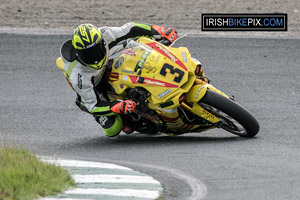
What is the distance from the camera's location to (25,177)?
23.2ft

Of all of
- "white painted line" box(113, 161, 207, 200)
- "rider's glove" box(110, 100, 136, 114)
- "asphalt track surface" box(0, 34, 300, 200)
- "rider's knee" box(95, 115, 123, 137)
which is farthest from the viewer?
"rider's knee" box(95, 115, 123, 137)

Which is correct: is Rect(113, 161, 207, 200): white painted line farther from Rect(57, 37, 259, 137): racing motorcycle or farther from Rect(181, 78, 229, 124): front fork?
Rect(181, 78, 229, 124): front fork

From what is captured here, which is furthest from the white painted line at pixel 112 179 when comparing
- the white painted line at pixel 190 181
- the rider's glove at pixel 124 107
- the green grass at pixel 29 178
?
the rider's glove at pixel 124 107

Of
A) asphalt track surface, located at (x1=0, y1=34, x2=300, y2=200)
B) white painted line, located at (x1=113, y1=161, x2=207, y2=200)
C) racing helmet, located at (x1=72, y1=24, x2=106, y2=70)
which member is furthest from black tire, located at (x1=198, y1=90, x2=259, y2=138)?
racing helmet, located at (x1=72, y1=24, x2=106, y2=70)

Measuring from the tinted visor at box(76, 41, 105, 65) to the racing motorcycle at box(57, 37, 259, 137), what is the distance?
0.32 m

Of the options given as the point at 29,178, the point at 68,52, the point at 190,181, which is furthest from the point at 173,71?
the point at 29,178

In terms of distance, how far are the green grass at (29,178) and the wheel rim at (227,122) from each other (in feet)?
7.48

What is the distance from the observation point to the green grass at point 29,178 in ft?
22.1

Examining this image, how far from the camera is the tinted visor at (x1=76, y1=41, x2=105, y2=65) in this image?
9.16 metres

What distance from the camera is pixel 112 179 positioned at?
7547 millimetres

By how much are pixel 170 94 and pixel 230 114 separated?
2.48ft

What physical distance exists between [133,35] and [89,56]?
1.18 m

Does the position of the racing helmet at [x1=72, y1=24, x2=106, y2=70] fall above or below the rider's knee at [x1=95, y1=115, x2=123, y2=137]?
above

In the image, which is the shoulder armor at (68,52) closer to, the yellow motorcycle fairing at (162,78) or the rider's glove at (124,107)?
the yellow motorcycle fairing at (162,78)
